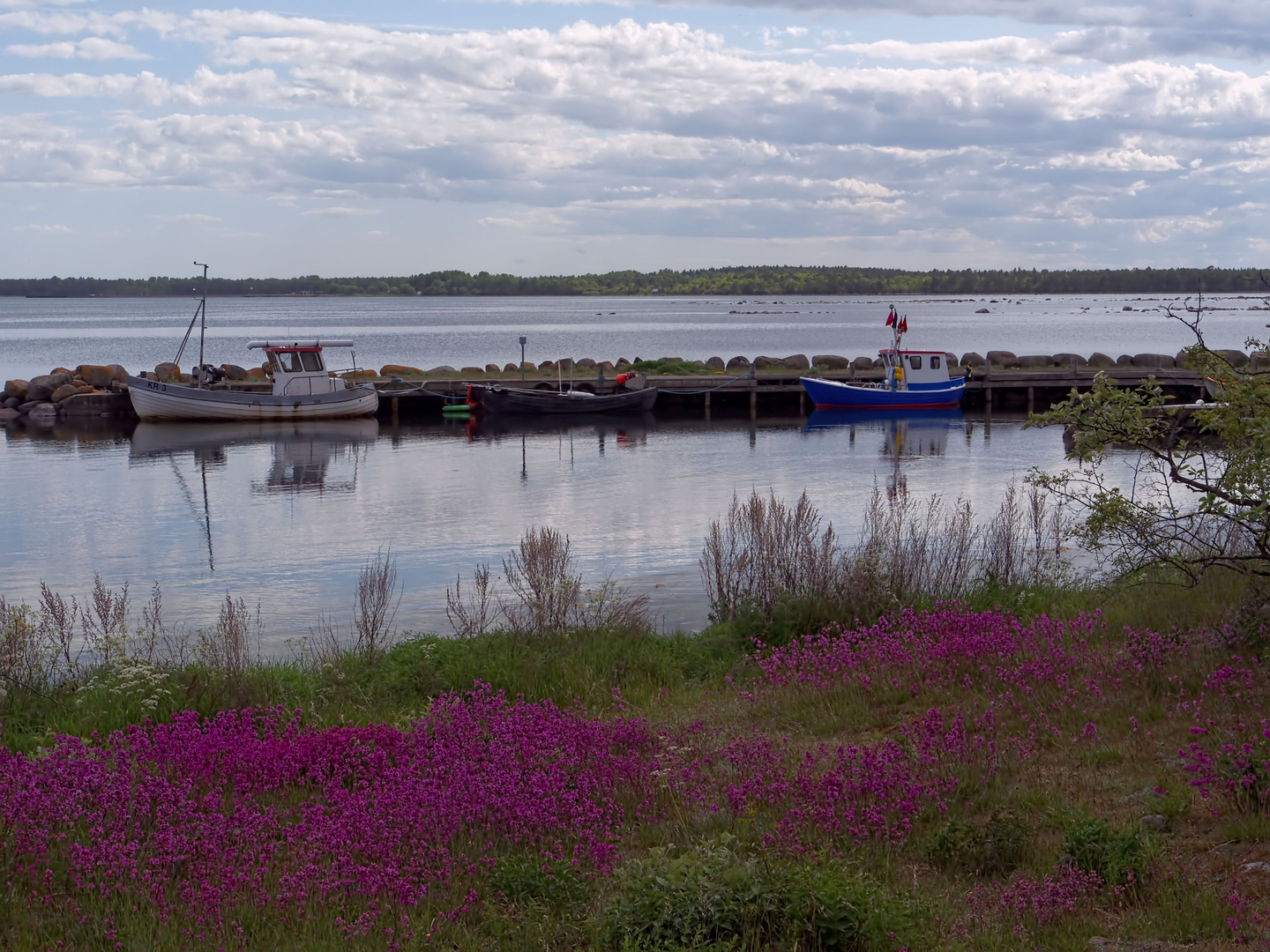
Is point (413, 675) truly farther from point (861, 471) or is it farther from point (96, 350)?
point (96, 350)

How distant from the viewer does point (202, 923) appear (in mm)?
4992

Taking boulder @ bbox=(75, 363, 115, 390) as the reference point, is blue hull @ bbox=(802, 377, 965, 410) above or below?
below

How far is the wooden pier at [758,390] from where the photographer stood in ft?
165

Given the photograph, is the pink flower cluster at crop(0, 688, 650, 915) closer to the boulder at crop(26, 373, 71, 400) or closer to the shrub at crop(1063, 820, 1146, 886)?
the shrub at crop(1063, 820, 1146, 886)

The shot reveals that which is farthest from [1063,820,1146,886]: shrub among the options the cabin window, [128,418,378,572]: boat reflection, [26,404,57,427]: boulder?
[26,404,57,427]: boulder

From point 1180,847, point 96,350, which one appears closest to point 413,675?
point 1180,847

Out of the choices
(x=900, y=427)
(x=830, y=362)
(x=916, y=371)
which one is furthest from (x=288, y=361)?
(x=916, y=371)

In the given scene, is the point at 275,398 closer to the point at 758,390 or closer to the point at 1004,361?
the point at 758,390

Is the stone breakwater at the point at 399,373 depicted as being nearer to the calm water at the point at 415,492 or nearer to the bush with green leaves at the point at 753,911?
the calm water at the point at 415,492

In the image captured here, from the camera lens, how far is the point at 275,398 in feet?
154

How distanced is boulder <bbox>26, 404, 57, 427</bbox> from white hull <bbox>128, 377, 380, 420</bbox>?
4.39 metres

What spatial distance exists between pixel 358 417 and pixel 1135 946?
151ft

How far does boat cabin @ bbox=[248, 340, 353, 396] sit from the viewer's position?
47.2 meters

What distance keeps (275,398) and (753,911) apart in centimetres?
4498
